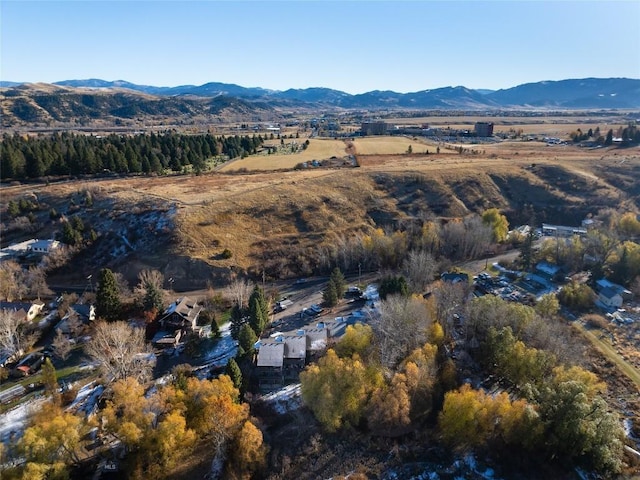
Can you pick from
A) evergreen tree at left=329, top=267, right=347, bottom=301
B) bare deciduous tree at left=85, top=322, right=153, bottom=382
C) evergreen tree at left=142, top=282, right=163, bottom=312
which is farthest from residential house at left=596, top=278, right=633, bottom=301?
evergreen tree at left=142, top=282, right=163, bottom=312

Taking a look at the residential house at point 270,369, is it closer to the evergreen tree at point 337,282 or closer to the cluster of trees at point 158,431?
the cluster of trees at point 158,431

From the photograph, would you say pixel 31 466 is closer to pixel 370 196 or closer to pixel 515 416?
pixel 515 416

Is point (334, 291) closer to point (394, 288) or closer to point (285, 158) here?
point (394, 288)

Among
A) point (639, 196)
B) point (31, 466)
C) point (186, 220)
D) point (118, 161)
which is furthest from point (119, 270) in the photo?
point (639, 196)

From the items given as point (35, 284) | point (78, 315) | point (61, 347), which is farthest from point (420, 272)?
point (35, 284)

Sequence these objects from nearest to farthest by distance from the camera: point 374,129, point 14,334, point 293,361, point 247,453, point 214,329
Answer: point 247,453 → point 293,361 → point 14,334 → point 214,329 → point 374,129

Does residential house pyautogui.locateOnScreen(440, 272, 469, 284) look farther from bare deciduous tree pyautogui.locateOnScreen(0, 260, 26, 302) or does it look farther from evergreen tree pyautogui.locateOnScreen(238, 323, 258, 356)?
bare deciduous tree pyautogui.locateOnScreen(0, 260, 26, 302)

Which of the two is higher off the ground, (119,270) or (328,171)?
(328,171)
